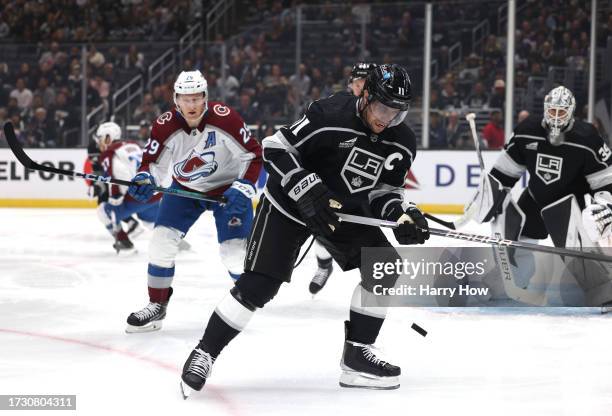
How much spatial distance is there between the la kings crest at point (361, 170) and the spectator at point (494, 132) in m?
6.53

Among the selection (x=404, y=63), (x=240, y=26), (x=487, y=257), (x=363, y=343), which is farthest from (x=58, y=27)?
(x=363, y=343)

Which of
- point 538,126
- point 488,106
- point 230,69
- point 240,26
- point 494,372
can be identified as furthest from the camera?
point 240,26

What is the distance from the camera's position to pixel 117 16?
45.0 feet

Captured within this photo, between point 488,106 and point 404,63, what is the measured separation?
1019mm

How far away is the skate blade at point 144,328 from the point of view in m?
3.94

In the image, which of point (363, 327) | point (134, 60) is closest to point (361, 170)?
point (363, 327)

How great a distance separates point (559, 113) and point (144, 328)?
6.95 feet

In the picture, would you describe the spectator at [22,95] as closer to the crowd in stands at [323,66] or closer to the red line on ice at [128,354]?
the crowd in stands at [323,66]

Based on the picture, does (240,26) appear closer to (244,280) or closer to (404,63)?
(404,63)

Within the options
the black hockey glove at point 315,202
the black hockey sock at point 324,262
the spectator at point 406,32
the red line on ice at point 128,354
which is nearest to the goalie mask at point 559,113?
the black hockey sock at point 324,262

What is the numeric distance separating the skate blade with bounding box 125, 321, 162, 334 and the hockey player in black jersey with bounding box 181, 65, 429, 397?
109 cm

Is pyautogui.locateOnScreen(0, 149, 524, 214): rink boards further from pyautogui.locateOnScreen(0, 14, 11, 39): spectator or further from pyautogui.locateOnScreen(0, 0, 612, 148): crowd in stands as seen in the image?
pyautogui.locateOnScreen(0, 14, 11, 39): spectator

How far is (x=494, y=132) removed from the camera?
370 inches

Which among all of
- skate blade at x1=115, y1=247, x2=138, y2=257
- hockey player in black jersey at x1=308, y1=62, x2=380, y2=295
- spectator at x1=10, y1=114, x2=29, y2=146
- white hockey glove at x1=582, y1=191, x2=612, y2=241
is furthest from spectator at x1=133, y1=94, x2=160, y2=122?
white hockey glove at x1=582, y1=191, x2=612, y2=241
